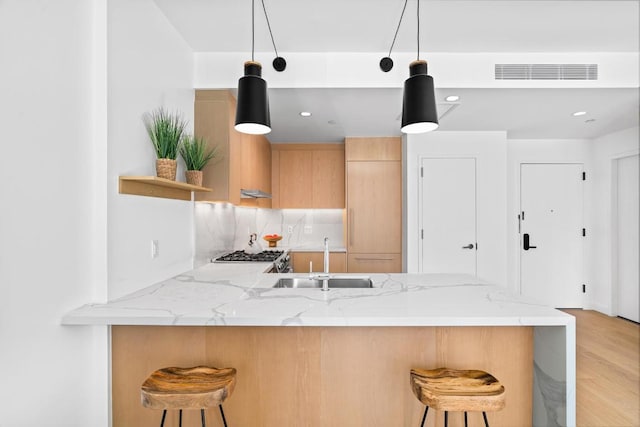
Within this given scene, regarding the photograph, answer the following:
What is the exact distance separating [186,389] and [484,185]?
4077mm

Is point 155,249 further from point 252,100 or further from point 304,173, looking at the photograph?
point 304,173

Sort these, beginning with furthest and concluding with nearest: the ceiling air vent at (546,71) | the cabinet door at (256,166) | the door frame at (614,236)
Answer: the door frame at (614,236)
the cabinet door at (256,166)
the ceiling air vent at (546,71)

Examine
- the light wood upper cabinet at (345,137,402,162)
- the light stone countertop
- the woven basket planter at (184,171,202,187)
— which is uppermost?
the light wood upper cabinet at (345,137,402,162)

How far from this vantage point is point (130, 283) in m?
1.94

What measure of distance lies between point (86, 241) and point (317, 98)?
2203 millimetres

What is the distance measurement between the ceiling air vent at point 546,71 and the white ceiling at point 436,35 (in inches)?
4.8

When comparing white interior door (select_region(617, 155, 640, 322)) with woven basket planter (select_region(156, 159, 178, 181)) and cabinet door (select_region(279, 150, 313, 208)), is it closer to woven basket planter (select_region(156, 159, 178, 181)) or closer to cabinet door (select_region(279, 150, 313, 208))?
cabinet door (select_region(279, 150, 313, 208))

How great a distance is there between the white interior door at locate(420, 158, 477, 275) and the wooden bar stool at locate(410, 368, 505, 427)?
2.97 m

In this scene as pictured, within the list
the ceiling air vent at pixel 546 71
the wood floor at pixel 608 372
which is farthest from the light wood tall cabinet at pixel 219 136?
the wood floor at pixel 608 372

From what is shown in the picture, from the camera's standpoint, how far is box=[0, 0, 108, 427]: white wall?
1.26 m

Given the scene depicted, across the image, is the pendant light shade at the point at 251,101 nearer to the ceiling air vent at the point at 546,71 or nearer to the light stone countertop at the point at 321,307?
the light stone countertop at the point at 321,307

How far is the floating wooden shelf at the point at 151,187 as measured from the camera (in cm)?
183

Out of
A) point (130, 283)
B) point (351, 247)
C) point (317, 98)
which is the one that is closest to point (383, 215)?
point (351, 247)

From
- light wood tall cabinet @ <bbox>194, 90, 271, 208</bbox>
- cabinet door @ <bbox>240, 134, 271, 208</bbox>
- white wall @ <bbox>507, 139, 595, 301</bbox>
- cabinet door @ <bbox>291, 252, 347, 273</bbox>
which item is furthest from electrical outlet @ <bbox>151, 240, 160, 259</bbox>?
white wall @ <bbox>507, 139, 595, 301</bbox>
